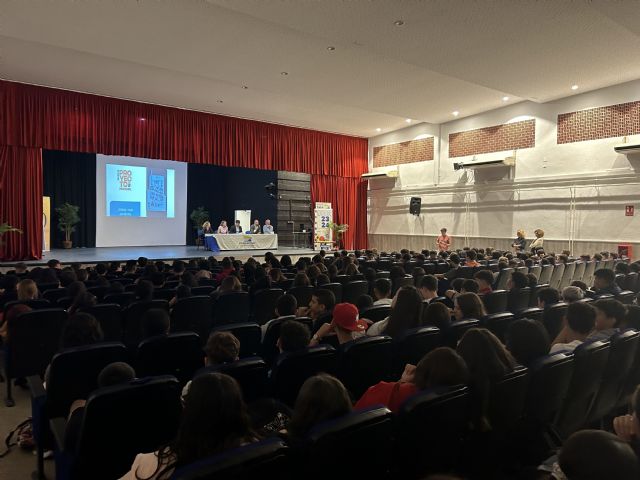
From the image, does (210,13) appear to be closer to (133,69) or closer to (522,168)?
(133,69)

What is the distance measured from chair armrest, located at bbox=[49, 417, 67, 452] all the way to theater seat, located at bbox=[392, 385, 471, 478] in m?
1.59

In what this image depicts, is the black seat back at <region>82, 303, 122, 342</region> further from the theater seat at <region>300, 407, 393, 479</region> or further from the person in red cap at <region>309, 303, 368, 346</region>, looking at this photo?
the theater seat at <region>300, 407, 393, 479</region>

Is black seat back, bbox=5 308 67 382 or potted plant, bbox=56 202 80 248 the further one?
potted plant, bbox=56 202 80 248

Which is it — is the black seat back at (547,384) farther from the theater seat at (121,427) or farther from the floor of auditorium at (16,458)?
the floor of auditorium at (16,458)

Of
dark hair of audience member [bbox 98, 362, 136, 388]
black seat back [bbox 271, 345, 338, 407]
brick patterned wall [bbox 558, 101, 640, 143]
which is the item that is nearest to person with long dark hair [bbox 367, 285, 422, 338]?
black seat back [bbox 271, 345, 338, 407]

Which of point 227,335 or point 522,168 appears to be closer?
point 227,335

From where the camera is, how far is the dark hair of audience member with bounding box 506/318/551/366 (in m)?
2.83

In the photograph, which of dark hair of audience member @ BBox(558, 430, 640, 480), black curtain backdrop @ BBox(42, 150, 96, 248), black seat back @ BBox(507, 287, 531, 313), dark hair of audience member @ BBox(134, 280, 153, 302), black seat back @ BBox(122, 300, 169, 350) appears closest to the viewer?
dark hair of audience member @ BBox(558, 430, 640, 480)

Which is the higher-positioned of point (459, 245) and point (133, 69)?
point (133, 69)

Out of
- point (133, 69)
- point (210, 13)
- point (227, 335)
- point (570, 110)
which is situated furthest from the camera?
point (570, 110)

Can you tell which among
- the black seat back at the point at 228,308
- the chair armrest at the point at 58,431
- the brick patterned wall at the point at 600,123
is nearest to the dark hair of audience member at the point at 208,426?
the chair armrest at the point at 58,431

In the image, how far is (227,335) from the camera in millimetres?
2686

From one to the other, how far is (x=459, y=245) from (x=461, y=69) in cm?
713

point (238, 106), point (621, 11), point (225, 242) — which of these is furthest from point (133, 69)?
point (621, 11)
